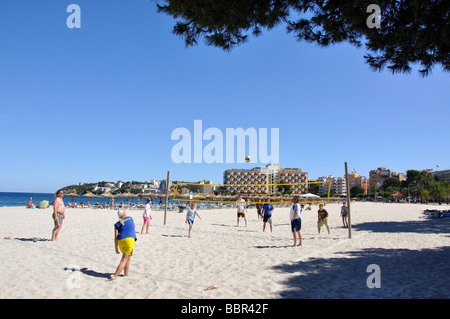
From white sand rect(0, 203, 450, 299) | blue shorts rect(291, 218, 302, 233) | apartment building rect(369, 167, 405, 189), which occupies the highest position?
apartment building rect(369, 167, 405, 189)

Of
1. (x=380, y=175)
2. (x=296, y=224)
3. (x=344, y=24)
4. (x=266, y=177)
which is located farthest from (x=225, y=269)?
(x=380, y=175)

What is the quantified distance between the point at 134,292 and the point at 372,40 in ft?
23.9

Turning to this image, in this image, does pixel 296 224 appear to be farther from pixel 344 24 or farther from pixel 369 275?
pixel 344 24

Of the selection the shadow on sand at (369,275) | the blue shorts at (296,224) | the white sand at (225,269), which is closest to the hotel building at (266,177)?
the blue shorts at (296,224)

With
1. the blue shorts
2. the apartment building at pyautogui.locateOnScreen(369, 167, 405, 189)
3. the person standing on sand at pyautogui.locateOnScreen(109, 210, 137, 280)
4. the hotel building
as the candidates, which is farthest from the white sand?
the apartment building at pyautogui.locateOnScreen(369, 167, 405, 189)

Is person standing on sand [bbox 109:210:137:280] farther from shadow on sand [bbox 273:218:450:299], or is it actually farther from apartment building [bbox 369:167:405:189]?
apartment building [bbox 369:167:405:189]

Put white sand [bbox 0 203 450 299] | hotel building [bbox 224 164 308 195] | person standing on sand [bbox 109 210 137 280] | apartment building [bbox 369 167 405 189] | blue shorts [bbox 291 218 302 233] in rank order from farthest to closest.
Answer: apartment building [bbox 369 167 405 189] → hotel building [bbox 224 164 308 195] → blue shorts [bbox 291 218 302 233] → person standing on sand [bbox 109 210 137 280] → white sand [bbox 0 203 450 299]

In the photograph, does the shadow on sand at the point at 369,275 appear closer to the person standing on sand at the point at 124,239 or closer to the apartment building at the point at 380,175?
the person standing on sand at the point at 124,239

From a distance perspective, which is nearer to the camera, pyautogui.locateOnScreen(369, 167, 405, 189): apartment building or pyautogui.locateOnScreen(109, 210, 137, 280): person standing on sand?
pyautogui.locateOnScreen(109, 210, 137, 280): person standing on sand

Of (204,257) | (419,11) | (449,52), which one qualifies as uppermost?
(419,11)

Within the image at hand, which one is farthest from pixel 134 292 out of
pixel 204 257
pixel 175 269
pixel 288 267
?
pixel 288 267

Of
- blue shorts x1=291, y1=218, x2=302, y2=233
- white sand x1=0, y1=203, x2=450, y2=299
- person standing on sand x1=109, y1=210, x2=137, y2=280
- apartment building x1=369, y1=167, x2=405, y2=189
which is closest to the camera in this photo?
white sand x1=0, y1=203, x2=450, y2=299
